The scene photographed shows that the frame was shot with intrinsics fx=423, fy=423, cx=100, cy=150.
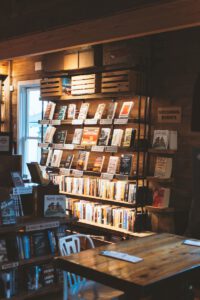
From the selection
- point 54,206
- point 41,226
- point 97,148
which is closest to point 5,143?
point 54,206

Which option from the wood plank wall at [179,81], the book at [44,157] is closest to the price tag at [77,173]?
the book at [44,157]

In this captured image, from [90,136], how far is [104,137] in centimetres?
27

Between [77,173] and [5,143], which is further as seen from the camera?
[77,173]

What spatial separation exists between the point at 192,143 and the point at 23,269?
222 cm

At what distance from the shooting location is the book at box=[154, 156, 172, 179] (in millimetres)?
4578

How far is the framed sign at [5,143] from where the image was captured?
147 inches

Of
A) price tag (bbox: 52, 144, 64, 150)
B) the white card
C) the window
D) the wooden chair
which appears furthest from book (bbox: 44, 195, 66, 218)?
the window

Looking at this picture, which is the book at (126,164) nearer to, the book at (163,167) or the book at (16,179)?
the book at (163,167)

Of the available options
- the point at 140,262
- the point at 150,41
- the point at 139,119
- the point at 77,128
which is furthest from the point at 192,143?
the point at 140,262

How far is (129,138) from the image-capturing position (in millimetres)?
4816

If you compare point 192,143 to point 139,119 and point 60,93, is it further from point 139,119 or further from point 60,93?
point 60,93

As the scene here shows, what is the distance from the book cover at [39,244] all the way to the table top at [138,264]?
0.74 metres

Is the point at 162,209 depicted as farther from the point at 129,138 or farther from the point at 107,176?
the point at 129,138

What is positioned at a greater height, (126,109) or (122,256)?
(126,109)
